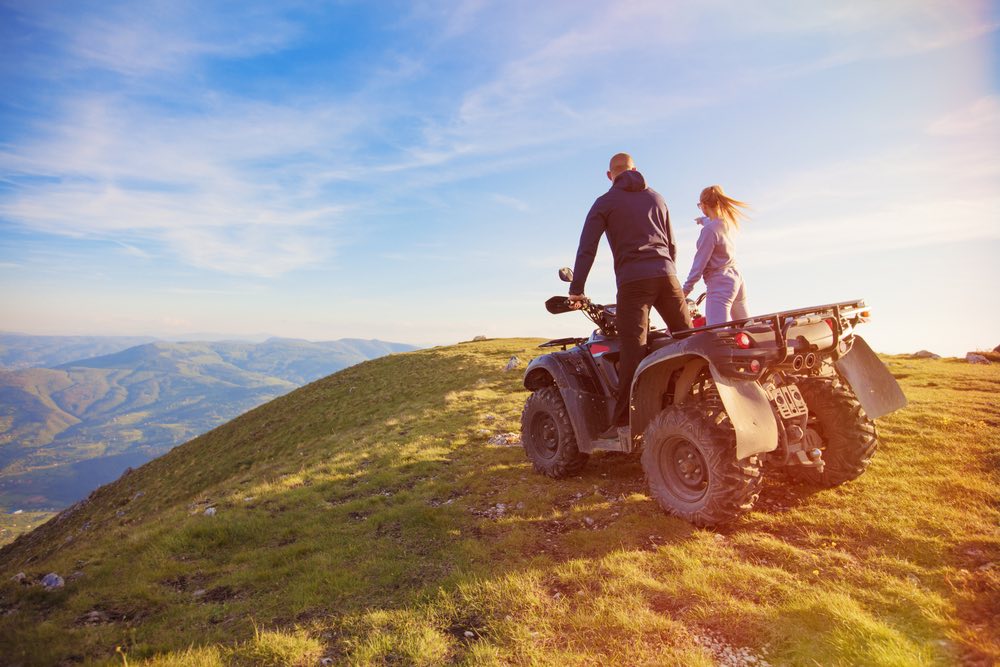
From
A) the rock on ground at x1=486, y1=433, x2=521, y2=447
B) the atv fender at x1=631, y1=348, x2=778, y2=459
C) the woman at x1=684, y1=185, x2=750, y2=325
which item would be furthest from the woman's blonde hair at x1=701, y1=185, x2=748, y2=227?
the rock on ground at x1=486, y1=433, x2=521, y2=447

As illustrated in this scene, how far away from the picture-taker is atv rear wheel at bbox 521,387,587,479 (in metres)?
7.52

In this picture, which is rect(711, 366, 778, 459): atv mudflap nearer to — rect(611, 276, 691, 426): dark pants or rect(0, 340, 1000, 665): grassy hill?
rect(0, 340, 1000, 665): grassy hill

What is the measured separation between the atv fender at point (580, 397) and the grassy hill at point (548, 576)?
93 cm

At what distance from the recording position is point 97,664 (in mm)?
3857

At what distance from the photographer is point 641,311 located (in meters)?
6.11

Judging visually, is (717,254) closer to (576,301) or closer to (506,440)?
(576,301)

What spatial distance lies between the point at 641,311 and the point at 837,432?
2.84 m

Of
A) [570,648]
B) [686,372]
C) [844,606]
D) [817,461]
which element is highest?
[686,372]

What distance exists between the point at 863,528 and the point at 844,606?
185cm

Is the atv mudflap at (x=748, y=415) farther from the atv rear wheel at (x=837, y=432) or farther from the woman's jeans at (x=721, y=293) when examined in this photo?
the woman's jeans at (x=721, y=293)

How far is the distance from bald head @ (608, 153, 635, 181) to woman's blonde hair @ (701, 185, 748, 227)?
166 cm

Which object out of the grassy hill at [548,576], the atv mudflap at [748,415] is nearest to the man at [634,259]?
the atv mudflap at [748,415]

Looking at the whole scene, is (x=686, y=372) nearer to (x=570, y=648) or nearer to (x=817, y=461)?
(x=817, y=461)

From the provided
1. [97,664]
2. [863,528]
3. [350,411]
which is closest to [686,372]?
[863,528]
